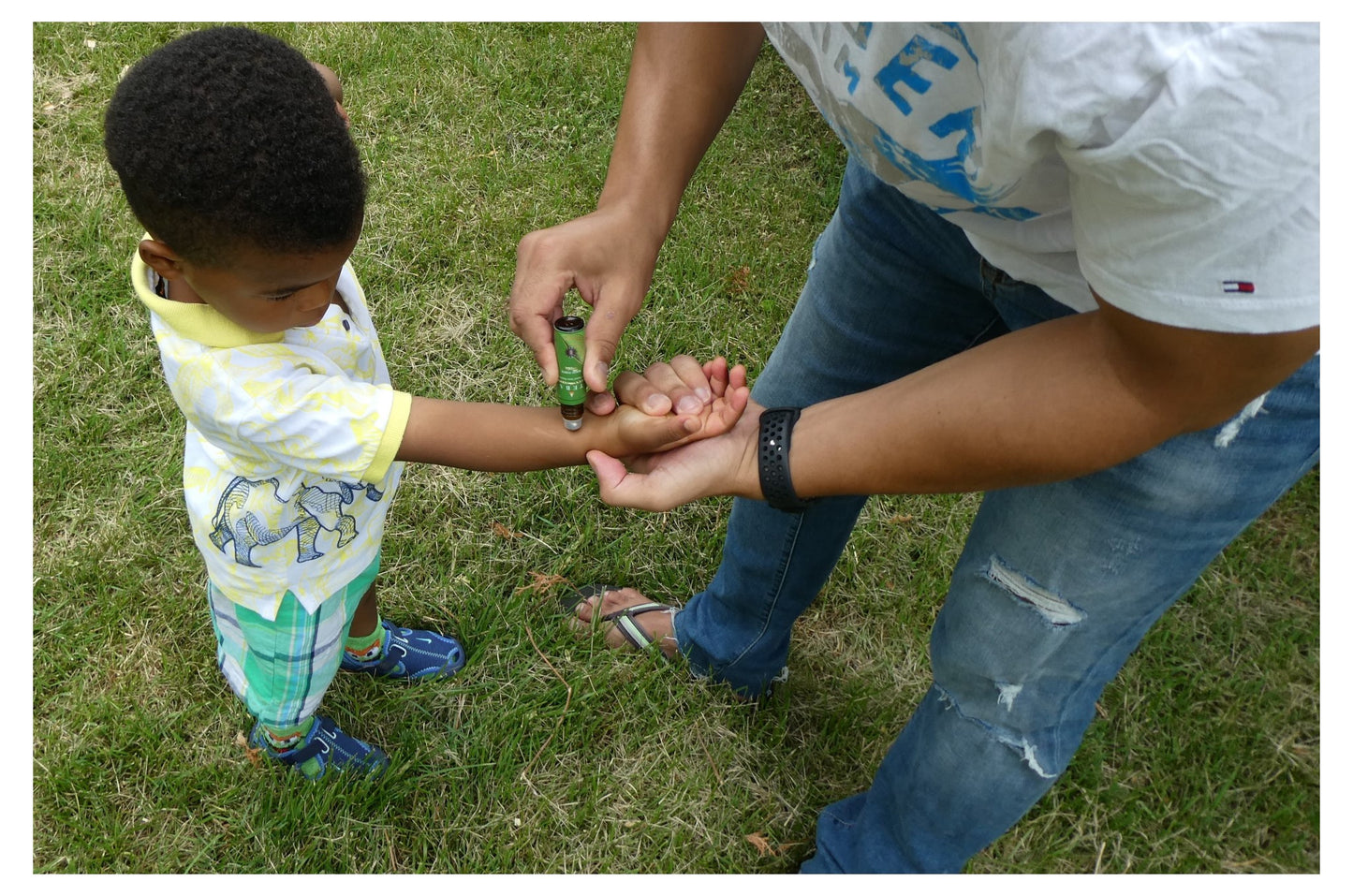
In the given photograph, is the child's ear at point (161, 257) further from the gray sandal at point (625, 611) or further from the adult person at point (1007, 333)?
the gray sandal at point (625, 611)

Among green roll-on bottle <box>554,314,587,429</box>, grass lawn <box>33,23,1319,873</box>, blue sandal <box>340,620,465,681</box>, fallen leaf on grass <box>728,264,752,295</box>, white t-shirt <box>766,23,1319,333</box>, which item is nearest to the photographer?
white t-shirt <box>766,23,1319,333</box>

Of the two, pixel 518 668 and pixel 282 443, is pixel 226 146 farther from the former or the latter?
pixel 518 668

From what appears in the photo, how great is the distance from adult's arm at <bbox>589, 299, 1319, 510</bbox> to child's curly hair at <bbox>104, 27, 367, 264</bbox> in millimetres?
724

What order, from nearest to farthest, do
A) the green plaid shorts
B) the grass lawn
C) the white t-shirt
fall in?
1. the white t-shirt
2. the green plaid shorts
3. the grass lawn

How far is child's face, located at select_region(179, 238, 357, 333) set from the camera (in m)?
1.51

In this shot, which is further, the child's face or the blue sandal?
the blue sandal

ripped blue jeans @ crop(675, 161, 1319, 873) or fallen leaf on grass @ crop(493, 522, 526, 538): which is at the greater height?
ripped blue jeans @ crop(675, 161, 1319, 873)

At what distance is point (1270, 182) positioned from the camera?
3.10ft

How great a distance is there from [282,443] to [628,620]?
1321 millimetres

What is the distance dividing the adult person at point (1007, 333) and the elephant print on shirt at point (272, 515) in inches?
19.3

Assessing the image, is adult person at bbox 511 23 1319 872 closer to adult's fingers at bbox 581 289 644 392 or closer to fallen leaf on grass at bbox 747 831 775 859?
adult's fingers at bbox 581 289 644 392

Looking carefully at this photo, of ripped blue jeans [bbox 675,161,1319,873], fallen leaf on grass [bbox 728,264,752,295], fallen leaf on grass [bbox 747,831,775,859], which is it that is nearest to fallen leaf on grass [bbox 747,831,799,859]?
fallen leaf on grass [bbox 747,831,775,859]

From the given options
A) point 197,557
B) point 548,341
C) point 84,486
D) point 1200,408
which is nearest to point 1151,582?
point 1200,408

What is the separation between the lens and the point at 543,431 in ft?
5.78
